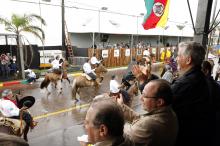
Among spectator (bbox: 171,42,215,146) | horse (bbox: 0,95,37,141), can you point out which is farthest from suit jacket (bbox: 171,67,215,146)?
horse (bbox: 0,95,37,141)

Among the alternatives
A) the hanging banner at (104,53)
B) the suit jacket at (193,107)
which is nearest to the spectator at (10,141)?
the suit jacket at (193,107)

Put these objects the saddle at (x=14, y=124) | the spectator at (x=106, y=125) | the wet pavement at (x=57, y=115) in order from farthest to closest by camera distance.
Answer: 1. the wet pavement at (x=57, y=115)
2. the saddle at (x=14, y=124)
3. the spectator at (x=106, y=125)

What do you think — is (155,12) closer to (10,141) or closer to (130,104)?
(130,104)

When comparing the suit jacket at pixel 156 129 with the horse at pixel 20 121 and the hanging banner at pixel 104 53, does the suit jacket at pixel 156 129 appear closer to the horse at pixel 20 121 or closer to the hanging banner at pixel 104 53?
the horse at pixel 20 121

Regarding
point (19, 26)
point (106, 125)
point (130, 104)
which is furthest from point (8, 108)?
point (19, 26)

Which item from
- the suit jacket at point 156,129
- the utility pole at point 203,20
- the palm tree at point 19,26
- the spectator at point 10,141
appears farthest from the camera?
the palm tree at point 19,26

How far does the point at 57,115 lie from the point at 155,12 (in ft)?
17.4

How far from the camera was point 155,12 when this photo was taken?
18.6 feet

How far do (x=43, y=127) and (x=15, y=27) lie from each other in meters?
9.24

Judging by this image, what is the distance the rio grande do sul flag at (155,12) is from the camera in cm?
557

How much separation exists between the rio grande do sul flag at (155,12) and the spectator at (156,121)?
3.54m

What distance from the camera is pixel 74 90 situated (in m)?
11.1

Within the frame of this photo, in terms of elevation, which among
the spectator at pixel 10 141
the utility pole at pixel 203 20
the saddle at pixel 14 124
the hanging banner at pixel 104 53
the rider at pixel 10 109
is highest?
the utility pole at pixel 203 20

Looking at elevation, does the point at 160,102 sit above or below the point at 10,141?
below
